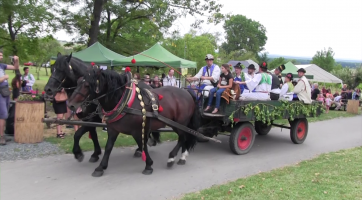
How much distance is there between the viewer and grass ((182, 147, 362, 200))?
13.5 ft

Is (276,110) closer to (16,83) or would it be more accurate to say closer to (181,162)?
(181,162)

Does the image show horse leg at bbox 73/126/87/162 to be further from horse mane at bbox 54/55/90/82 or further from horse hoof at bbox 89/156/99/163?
horse mane at bbox 54/55/90/82

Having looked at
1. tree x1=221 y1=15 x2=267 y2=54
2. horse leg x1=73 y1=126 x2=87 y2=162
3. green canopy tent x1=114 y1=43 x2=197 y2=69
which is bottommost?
horse leg x1=73 y1=126 x2=87 y2=162

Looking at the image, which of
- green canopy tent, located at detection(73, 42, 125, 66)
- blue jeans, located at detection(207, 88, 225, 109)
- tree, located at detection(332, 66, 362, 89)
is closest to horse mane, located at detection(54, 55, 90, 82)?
blue jeans, located at detection(207, 88, 225, 109)

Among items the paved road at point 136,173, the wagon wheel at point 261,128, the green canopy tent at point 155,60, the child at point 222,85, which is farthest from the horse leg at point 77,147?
the green canopy tent at point 155,60

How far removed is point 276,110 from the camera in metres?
6.97

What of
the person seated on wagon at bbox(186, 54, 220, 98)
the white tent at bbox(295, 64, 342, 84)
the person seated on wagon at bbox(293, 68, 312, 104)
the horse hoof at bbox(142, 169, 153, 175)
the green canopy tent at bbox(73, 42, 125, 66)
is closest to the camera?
the horse hoof at bbox(142, 169, 153, 175)

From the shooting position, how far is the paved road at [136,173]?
4211mm

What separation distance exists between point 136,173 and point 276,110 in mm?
3719

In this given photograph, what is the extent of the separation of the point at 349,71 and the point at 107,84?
114 ft

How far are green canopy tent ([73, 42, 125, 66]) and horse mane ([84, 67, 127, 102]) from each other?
688 cm

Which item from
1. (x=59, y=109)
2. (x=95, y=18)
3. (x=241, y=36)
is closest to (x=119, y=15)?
(x=95, y=18)

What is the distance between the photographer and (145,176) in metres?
5.01

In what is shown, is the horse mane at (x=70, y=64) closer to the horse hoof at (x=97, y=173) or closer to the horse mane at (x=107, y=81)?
the horse mane at (x=107, y=81)
